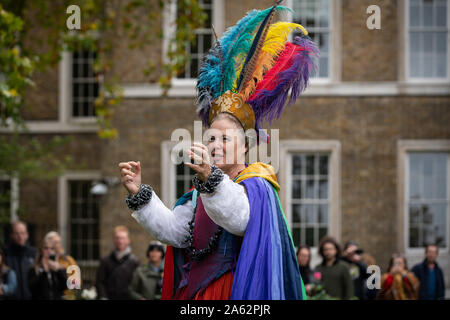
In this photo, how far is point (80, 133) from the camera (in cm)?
1744

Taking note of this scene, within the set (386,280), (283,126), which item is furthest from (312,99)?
(386,280)

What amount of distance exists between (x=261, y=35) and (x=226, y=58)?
0.28 m

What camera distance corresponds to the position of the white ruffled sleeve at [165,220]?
3555mm

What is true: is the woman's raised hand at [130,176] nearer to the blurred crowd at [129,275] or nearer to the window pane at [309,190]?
the blurred crowd at [129,275]

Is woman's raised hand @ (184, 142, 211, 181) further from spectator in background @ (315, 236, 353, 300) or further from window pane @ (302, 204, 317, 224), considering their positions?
window pane @ (302, 204, 317, 224)

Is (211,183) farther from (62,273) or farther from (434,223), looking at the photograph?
(434,223)

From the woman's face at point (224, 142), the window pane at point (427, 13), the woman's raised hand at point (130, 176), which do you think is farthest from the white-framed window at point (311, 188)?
the woman's raised hand at point (130, 176)

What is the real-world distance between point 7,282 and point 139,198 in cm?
526

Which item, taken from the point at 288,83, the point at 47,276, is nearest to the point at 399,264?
the point at 47,276

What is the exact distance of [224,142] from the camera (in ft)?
11.6

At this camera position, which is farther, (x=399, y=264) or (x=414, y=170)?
(x=414, y=170)

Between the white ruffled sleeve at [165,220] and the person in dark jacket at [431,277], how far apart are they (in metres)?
6.59

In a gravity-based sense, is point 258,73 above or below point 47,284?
above

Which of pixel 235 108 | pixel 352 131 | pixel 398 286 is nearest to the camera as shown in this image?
pixel 235 108
